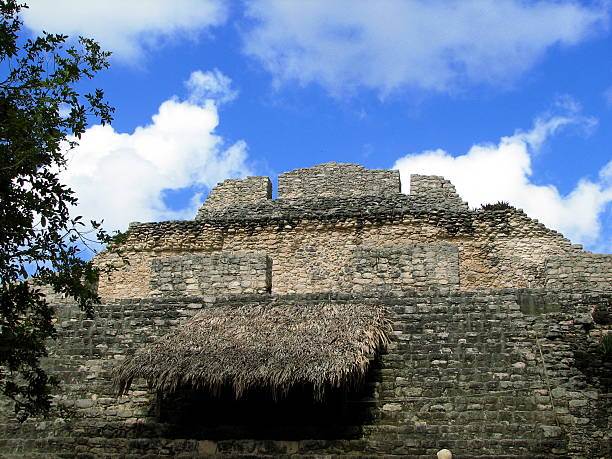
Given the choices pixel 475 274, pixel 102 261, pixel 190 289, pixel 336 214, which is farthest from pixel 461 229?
pixel 102 261

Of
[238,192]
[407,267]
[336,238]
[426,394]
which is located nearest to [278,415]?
[426,394]

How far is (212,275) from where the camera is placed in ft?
40.4

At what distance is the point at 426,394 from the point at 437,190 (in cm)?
926

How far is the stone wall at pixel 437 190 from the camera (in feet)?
53.2

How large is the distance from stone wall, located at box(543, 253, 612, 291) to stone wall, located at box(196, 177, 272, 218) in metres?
7.79

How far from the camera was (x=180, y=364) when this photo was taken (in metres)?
8.08

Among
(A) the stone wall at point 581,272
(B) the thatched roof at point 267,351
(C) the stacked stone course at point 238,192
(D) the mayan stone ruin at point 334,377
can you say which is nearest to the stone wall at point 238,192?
(C) the stacked stone course at point 238,192

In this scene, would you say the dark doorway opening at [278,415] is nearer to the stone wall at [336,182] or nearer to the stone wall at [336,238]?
the stone wall at [336,238]

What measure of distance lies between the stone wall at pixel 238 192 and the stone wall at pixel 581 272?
7.79 m

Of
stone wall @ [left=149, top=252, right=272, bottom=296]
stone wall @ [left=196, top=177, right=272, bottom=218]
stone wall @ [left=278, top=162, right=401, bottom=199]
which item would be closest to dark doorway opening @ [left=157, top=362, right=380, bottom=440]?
stone wall @ [left=149, top=252, right=272, bottom=296]

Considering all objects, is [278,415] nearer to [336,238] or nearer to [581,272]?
[581,272]

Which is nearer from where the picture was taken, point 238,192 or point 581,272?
point 581,272

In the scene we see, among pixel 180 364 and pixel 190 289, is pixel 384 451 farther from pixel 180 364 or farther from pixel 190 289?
pixel 190 289

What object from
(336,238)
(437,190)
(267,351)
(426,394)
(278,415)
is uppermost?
(437,190)
